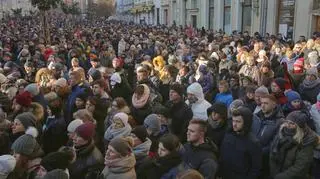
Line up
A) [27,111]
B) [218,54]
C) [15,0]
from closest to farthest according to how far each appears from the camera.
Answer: [27,111]
[218,54]
[15,0]

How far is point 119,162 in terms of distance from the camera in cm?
421

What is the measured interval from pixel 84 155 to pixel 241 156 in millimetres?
1738

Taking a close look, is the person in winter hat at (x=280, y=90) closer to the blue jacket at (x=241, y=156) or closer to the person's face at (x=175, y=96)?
the person's face at (x=175, y=96)

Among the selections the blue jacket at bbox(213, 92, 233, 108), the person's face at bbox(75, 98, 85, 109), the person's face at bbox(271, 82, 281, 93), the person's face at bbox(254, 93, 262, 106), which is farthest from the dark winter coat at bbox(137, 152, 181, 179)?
the blue jacket at bbox(213, 92, 233, 108)

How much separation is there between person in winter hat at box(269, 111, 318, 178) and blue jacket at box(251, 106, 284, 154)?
1.16ft

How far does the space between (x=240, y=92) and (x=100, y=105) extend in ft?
8.64

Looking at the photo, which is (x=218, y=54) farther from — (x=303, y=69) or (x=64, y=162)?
(x=64, y=162)

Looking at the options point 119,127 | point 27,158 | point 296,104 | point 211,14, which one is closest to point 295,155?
point 296,104

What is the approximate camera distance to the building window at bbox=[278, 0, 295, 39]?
21.6 meters

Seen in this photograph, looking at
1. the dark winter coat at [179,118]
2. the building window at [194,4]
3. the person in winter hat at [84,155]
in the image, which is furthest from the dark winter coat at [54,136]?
the building window at [194,4]

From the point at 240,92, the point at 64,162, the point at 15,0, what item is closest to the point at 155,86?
the point at 240,92

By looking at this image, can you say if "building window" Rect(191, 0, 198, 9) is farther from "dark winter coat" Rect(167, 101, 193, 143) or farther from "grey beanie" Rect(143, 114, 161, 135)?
"grey beanie" Rect(143, 114, 161, 135)

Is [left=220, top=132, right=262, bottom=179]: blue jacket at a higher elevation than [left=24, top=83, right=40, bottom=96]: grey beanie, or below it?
below

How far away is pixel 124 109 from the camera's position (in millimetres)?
6246
